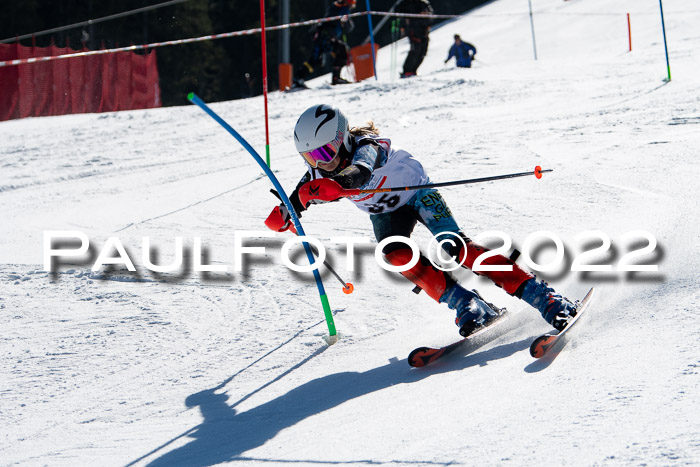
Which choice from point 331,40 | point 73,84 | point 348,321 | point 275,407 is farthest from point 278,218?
point 73,84

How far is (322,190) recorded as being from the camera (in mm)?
3787

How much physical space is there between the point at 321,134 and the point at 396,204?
0.60m

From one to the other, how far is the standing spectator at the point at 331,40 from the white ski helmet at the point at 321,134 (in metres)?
10.5

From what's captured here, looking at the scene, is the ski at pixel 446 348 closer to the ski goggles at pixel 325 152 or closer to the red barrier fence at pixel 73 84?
the ski goggles at pixel 325 152

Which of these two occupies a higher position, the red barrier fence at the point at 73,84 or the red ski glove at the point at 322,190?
the red barrier fence at the point at 73,84

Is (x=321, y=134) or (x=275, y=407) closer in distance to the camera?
(x=275, y=407)

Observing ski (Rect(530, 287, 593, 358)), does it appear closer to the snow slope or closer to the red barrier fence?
the snow slope

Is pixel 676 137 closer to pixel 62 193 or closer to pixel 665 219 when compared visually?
pixel 665 219

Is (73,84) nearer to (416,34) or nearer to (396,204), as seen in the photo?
(416,34)

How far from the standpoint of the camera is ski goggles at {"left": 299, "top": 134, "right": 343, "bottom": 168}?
13.2 ft

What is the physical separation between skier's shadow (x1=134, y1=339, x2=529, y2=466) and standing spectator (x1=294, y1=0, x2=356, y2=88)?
10900 mm

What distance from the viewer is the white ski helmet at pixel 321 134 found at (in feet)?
13.1

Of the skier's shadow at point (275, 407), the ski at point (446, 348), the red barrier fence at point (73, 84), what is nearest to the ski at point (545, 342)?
the skier's shadow at point (275, 407)

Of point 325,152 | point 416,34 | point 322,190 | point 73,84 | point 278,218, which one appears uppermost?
point 416,34
